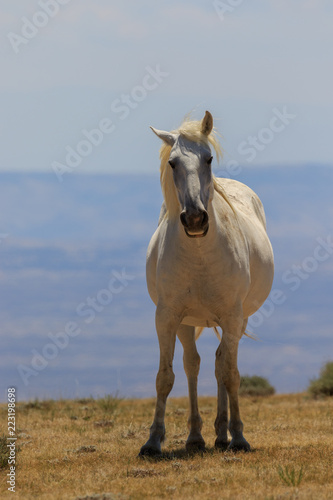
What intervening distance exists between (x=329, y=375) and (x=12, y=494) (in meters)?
13.2

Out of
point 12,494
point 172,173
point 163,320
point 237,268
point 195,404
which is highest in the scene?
point 172,173

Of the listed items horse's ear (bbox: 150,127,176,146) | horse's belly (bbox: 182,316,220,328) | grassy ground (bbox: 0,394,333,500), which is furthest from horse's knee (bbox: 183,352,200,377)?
horse's ear (bbox: 150,127,176,146)

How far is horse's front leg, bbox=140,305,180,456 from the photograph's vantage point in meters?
7.45

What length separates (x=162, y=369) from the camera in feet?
24.8

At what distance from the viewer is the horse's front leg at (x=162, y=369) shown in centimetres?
745

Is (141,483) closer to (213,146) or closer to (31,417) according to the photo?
(213,146)

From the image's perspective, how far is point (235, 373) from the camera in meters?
7.80

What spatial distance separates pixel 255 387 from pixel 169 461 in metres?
11.8

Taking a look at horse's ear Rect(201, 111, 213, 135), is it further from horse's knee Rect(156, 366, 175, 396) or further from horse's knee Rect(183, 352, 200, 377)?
horse's knee Rect(183, 352, 200, 377)

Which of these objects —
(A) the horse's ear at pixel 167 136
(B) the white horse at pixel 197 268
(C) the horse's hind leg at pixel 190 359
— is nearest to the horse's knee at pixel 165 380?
(B) the white horse at pixel 197 268

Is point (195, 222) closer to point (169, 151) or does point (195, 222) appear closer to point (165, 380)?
point (169, 151)

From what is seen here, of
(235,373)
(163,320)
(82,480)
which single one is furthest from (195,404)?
(82,480)

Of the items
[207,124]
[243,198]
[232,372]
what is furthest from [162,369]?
[243,198]

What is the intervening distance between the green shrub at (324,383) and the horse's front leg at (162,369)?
1082cm
